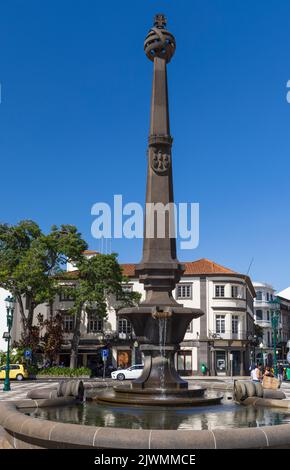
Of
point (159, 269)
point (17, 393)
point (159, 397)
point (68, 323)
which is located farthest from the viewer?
point (68, 323)

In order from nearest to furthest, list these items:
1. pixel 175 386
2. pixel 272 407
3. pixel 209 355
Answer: pixel 272 407
pixel 175 386
pixel 209 355

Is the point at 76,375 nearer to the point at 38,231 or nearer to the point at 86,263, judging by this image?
the point at 86,263

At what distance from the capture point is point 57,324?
44.8 meters

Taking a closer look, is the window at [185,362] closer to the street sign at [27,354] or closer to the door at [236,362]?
the door at [236,362]

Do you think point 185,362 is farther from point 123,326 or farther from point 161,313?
point 161,313

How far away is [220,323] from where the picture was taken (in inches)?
1925

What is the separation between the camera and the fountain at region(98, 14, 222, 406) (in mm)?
13148

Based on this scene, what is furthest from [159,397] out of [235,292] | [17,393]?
[235,292]

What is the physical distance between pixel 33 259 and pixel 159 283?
2740 cm

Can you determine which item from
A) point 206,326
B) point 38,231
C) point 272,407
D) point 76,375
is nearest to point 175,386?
point 272,407

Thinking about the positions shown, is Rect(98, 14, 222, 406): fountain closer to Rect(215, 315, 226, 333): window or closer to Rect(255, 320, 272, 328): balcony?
Rect(215, 315, 226, 333): window

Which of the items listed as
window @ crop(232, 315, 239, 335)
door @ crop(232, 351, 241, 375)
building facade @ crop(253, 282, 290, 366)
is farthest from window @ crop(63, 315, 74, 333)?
building facade @ crop(253, 282, 290, 366)

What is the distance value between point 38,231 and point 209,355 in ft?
63.7
